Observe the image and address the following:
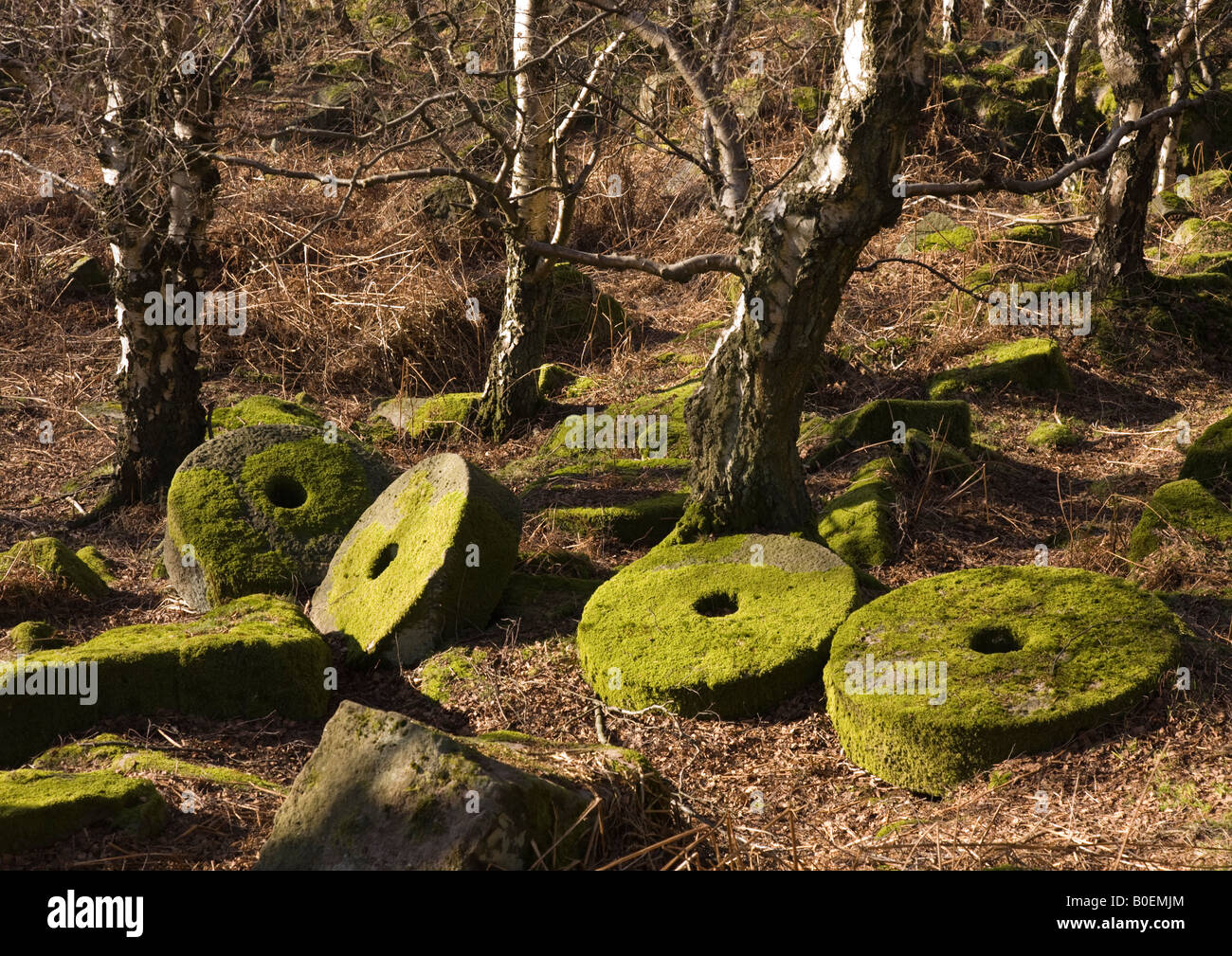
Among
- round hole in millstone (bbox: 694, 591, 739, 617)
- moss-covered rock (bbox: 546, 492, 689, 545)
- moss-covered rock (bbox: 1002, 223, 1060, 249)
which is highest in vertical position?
moss-covered rock (bbox: 1002, 223, 1060, 249)

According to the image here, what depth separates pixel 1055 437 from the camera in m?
7.30

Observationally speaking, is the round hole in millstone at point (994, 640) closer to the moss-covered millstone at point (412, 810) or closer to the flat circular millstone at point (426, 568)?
the moss-covered millstone at point (412, 810)

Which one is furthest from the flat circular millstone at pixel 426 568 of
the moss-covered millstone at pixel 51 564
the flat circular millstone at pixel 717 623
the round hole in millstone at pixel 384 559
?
the moss-covered millstone at pixel 51 564

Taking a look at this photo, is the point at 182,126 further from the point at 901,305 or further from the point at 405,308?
the point at 901,305

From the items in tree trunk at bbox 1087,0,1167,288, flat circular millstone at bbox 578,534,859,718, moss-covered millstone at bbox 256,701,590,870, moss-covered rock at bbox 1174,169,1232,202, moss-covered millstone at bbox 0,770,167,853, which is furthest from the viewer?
moss-covered rock at bbox 1174,169,1232,202

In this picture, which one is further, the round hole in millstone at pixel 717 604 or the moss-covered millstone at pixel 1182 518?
the moss-covered millstone at pixel 1182 518

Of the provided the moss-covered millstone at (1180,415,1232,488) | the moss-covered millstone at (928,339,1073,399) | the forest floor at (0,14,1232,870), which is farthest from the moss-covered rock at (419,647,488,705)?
the moss-covered millstone at (928,339,1073,399)

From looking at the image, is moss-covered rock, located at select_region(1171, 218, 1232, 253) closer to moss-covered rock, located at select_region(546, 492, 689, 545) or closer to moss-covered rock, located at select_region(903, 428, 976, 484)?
moss-covered rock, located at select_region(903, 428, 976, 484)

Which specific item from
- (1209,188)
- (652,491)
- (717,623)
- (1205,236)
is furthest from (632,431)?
(1209,188)

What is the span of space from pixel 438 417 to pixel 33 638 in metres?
3.62

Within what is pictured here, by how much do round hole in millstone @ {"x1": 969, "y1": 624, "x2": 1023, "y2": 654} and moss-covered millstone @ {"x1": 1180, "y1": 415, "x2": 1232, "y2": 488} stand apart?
90.6 inches

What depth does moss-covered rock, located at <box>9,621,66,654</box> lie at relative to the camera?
532cm

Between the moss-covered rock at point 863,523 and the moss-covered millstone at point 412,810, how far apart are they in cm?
293

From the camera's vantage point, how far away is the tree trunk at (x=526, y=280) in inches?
279
